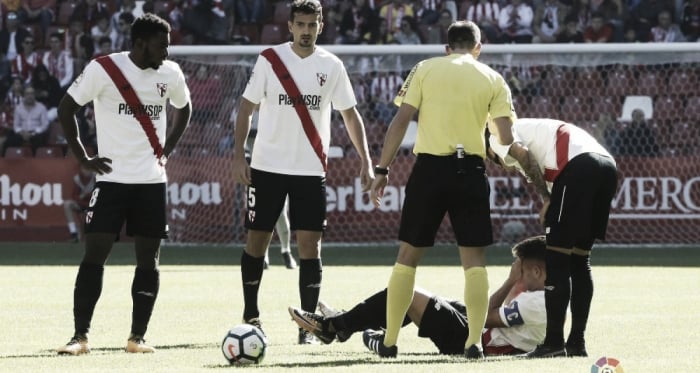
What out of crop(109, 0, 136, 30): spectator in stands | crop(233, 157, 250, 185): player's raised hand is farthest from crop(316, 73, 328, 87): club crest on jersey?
crop(109, 0, 136, 30): spectator in stands

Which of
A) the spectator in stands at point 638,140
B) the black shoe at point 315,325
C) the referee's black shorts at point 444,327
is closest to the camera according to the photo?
the referee's black shorts at point 444,327

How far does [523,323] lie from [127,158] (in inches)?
106

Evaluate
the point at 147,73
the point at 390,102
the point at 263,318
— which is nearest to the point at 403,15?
the point at 390,102

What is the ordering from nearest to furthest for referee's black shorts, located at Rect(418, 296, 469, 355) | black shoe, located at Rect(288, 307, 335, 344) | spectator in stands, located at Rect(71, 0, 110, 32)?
referee's black shorts, located at Rect(418, 296, 469, 355)
black shoe, located at Rect(288, 307, 335, 344)
spectator in stands, located at Rect(71, 0, 110, 32)

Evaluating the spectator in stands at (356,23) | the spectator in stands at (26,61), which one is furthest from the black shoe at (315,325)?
the spectator in stands at (26,61)

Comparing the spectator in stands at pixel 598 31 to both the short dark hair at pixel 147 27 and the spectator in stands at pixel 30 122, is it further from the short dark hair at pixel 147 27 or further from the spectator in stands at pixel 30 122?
the short dark hair at pixel 147 27

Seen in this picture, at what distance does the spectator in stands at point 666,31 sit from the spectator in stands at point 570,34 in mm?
1223

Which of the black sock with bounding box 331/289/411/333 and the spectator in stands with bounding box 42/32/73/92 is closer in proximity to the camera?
the black sock with bounding box 331/289/411/333

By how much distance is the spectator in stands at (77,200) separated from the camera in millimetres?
21562

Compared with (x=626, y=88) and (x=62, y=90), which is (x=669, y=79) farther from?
(x=62, y=90)

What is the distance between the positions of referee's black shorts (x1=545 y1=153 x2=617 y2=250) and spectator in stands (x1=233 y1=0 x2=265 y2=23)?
58.8 ft

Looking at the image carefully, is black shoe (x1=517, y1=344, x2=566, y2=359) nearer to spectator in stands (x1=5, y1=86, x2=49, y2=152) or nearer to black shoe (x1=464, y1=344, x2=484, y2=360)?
black shoe (x1=464, y1=344, x2=484, y2=360)

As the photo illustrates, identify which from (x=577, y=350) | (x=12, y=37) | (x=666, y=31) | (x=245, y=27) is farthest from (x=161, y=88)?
(x=12, y=37)

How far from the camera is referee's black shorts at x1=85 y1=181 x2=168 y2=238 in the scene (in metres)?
9.06
